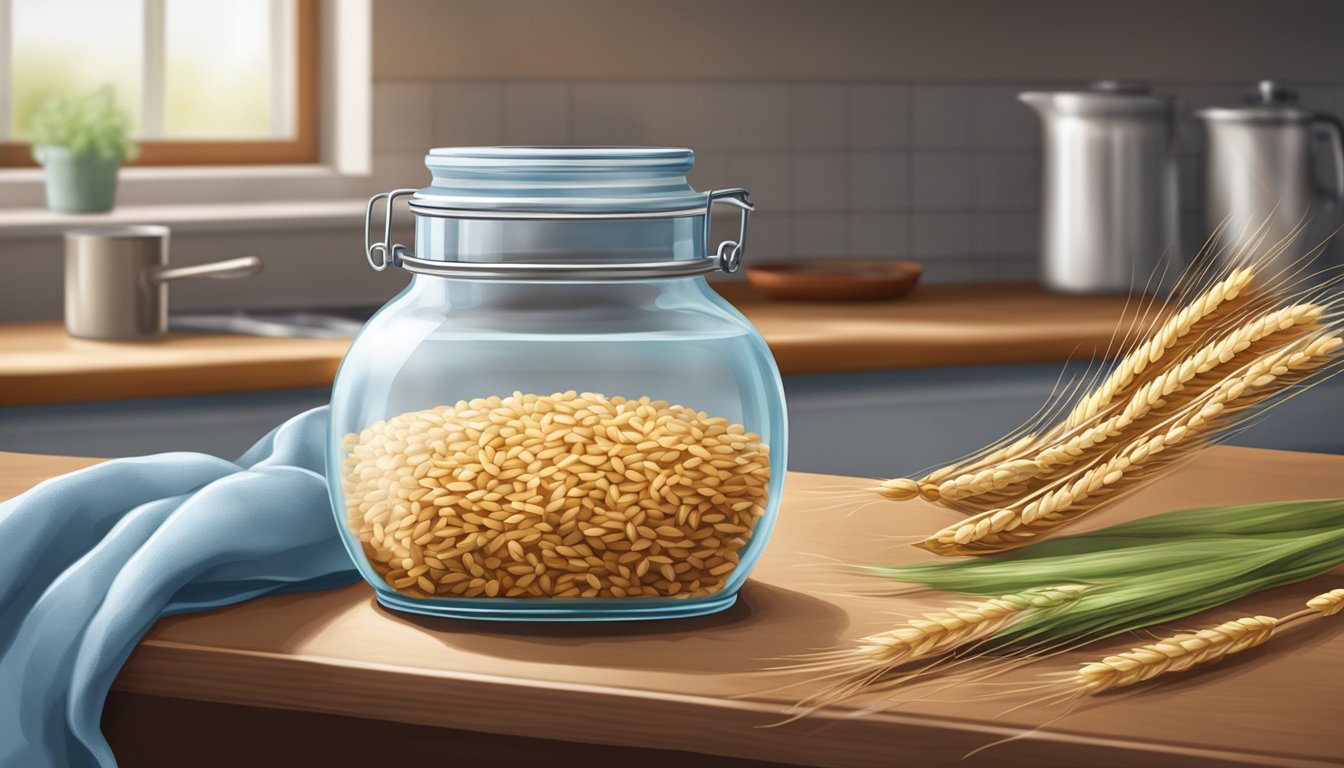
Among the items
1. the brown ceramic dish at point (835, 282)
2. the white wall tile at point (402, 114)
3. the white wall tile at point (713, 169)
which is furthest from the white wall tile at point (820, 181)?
the white wall tile at point (402, 114)

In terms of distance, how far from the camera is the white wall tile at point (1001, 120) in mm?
3051

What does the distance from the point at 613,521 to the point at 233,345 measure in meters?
1.47

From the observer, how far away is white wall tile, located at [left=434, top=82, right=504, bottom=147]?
2.70 meters

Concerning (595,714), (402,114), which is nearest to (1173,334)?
(595,714)

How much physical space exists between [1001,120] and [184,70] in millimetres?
1459

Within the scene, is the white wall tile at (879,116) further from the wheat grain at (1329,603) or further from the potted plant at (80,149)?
the wheat grain at (1329,603)

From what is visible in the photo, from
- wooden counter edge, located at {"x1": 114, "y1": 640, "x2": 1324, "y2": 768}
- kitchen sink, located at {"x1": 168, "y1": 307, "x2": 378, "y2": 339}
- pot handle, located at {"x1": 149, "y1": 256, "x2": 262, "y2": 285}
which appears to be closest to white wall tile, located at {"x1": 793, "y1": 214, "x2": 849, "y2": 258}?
kitchen sink, located at {"x1": 168, "y1": 307, "x2": 378, "y2": 339}

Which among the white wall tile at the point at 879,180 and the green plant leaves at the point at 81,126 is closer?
the green plant leaves at the point at 81,126

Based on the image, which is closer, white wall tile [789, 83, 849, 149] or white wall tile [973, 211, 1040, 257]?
white wall tile [789, 83, 849, 149]

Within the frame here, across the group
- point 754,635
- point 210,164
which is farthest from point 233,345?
point 754,635

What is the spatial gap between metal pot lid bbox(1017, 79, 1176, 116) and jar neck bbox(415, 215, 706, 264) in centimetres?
201

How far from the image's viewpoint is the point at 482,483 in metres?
0.73

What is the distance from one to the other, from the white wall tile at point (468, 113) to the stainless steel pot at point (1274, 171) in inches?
46.1

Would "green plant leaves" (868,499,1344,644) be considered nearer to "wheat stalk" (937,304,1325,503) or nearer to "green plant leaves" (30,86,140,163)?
"wheat stalk" (937,304,1325,503)
